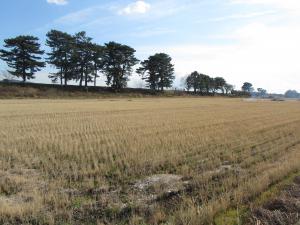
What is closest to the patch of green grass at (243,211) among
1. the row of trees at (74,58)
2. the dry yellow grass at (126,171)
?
the dry yellow grass at (126,171)

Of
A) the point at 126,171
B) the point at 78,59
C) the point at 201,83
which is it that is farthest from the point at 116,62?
the point at 126,171

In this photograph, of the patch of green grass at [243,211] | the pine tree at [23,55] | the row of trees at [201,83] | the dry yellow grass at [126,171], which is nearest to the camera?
the patch of green grass at [243,211]

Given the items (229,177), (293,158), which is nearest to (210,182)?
(229,177)

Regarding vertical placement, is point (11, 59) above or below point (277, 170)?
above

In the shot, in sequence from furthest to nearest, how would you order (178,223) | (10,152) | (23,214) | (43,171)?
(10,152) → (43,171) → (23,214) → (178,223)

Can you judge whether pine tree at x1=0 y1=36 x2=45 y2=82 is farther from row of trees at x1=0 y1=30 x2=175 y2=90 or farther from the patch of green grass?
the patch of green grass

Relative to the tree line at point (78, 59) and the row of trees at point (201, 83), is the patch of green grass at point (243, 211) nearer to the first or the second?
the tree line at point (78, 59)

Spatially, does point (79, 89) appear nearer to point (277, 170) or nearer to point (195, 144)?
point (195, 144)

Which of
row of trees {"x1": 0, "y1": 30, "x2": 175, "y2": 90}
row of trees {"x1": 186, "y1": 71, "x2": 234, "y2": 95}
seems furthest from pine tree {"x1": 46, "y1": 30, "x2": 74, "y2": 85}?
row of trees {"x1": 186, "y1": 71, "x2": 234, "y2": 95}

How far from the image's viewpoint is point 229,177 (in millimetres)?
8414

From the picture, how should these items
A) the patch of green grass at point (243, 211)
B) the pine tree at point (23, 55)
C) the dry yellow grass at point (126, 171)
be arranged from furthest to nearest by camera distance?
the pine tree at point (23, 55) < the dry yellow grass at point (126, 171) < the patch of green grass at point (243, 211)

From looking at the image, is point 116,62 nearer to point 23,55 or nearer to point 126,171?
point 23,55

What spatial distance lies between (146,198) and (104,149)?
5.53 metres

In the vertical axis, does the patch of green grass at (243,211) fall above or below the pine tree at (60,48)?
below
